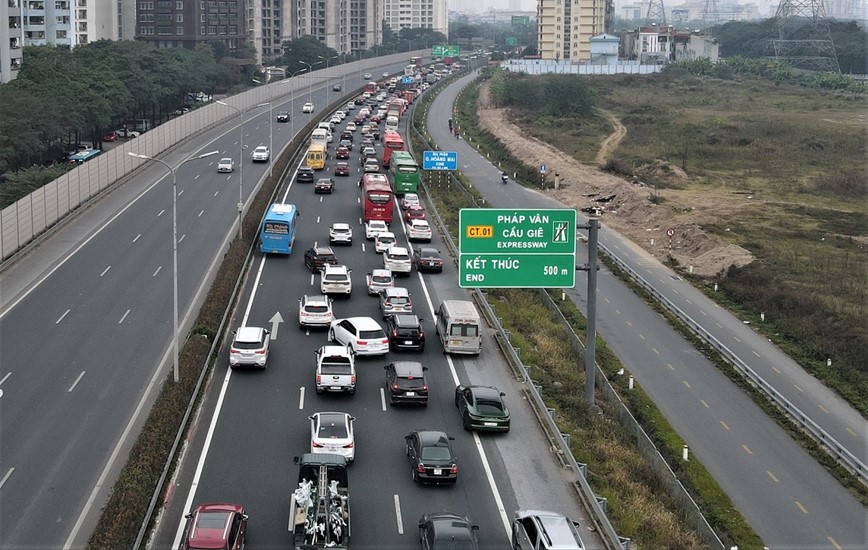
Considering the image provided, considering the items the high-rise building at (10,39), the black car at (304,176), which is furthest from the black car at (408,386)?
the high-rise building at (10,39)

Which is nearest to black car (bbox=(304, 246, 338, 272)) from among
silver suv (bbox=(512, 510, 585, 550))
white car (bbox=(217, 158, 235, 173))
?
silver suv (bbox=(512, 510, 585, 550))

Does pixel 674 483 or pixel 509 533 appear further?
pixel 674 483

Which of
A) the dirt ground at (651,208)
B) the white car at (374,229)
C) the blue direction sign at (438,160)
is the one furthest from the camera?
the blue direction sign at (438,160)

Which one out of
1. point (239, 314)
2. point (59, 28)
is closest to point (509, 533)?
point (239, 314)

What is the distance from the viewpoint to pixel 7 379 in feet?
124

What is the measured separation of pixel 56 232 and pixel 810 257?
4588cm

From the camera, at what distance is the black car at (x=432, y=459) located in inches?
1188

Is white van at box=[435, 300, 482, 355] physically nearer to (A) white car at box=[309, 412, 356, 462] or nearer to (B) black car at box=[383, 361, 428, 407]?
(B) black car at box=[383, 361, 428, 407]

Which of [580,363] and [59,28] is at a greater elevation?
[59,28]

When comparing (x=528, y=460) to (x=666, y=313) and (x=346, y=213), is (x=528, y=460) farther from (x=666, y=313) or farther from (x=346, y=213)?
(x=346, y=213)

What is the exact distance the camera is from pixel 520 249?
3750 centimetres

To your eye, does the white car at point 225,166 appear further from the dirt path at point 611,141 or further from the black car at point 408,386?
the black car at point 408,386

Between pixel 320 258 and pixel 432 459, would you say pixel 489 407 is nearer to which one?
pixel 432 459

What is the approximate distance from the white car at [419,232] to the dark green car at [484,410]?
28677 millimetres
